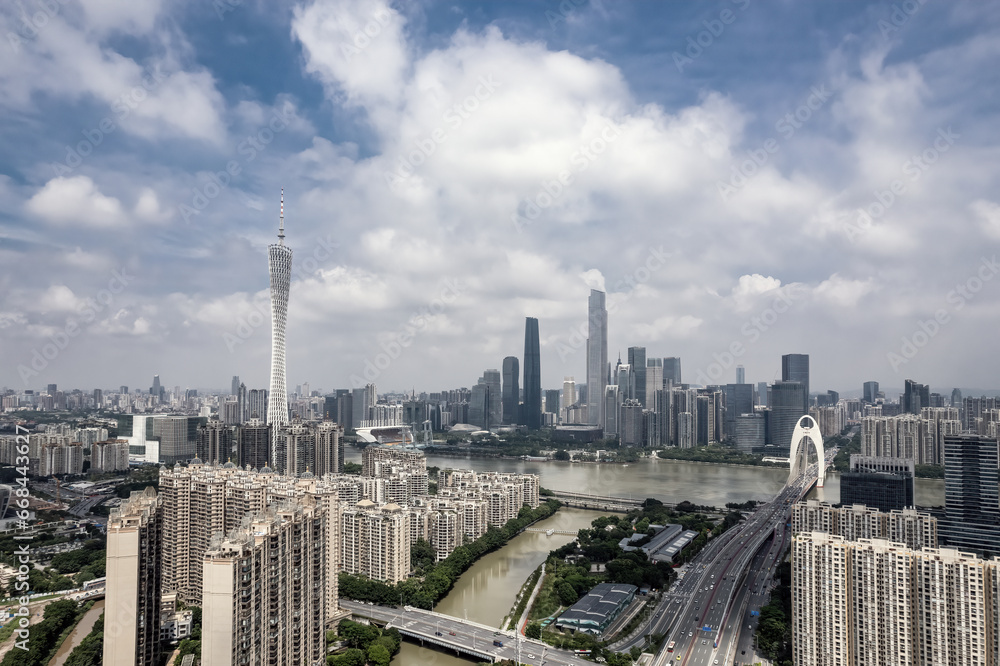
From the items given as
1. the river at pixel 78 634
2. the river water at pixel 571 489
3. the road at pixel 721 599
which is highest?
the road at pixel 721 599

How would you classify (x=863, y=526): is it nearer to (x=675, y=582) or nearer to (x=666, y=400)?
(x=675, y=582)

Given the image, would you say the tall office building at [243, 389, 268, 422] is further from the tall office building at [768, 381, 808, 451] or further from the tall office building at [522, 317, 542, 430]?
the tall office building at [768, 381, 808, 451]

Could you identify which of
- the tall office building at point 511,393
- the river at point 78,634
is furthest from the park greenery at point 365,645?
the tall office building at point 511,393

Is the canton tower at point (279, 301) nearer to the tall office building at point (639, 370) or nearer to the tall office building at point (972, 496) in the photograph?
the tall office building at point (972, 496)

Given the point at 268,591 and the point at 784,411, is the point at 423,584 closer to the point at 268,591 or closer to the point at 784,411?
the point at 268,591

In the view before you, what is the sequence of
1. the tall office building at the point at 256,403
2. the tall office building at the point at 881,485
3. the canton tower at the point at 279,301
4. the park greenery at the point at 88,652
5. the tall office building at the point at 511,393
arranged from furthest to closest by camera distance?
1. the tall office building at the point at 511,393
2. the tall office building at the point at 256,403
3. the canton tower at the point at 279,301
4. the tall office building at the point at 881,485
5. the park greenery at the point at 88,652

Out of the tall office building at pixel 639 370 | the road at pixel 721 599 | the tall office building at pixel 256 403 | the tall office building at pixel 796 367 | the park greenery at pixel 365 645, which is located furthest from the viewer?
the tall office building at pixel 639 370
